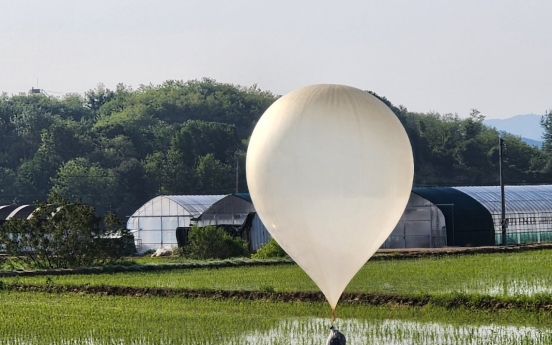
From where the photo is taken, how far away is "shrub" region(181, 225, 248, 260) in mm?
42250

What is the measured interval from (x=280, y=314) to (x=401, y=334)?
13.6 ft

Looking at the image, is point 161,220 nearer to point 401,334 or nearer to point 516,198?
point 516,198

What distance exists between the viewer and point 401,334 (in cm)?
1870

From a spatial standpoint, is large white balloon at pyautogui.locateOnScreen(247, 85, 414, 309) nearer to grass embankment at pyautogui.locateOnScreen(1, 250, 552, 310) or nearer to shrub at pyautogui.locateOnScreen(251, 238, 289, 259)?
grass embankment at pyautogui.locateOnScreen(1, 250, 552, 310)

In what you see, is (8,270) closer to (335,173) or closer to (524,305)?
(524,305)

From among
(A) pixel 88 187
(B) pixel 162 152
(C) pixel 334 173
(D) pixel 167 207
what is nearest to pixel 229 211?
(D) pixel 167 207

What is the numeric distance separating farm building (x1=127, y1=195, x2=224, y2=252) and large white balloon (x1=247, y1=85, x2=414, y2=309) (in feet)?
133

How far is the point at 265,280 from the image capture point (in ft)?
97.9

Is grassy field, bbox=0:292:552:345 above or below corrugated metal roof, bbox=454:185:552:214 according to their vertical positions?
below

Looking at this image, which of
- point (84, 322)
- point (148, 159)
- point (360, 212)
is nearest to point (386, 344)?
point (360, 212)

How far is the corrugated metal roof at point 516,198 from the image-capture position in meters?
50.1

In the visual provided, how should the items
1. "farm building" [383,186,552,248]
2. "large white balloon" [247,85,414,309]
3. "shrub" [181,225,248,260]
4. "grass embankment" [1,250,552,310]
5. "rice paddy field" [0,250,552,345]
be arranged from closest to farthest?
1. "large white balloon" [247,85,414,309]
2. "rice paddy field" [0,250,552,345]
3. "grass embankment" [1,250,552,310]
4. "shrub" [181,225,248,260]
5. "farm building" [383,186,552,248]

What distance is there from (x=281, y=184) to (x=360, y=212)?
111 centimetres

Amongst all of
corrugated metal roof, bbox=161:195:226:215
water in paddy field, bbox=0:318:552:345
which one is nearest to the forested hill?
corrugated metal roof, bbox=161:195:226:215
